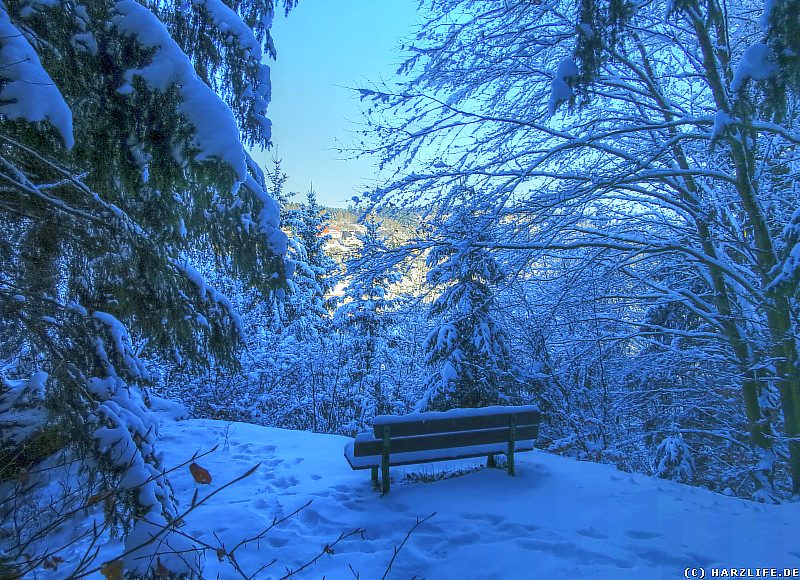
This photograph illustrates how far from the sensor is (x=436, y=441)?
4324 mm

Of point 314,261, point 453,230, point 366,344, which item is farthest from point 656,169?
point 314,261

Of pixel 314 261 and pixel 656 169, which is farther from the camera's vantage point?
pixel 314 261

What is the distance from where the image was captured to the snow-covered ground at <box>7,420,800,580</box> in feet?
9.88

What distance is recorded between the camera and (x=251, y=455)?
5477 millimetres

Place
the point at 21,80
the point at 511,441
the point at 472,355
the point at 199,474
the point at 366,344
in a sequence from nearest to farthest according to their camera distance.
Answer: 1. the point at 199,474
2. the point at 21,80
3. the point at 511,441
4. the point at 472,355
5. the point at 366,344

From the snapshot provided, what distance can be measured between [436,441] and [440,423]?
0.19 metres

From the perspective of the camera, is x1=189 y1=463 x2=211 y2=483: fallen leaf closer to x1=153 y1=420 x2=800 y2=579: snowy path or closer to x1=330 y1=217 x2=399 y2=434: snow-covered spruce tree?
x1=153 y1=420 x2=800 y2=579: snowy path

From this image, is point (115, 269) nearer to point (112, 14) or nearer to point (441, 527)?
point (112, 14)

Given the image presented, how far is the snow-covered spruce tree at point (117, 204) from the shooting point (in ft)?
7.43

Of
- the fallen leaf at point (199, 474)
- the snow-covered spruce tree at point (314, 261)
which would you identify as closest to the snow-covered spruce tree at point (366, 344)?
the snow-covered spruce tree at point (314, 261)

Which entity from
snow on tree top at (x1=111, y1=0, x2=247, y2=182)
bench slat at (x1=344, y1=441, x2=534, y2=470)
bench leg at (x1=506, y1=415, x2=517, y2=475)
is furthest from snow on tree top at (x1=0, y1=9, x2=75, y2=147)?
bench leg at (x1=506, y1=415, x2=517, y2=475)

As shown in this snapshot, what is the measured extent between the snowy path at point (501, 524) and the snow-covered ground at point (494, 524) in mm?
10

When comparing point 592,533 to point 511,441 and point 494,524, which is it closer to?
point 494,524

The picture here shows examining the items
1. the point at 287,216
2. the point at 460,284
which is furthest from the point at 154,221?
the point at 287,216
